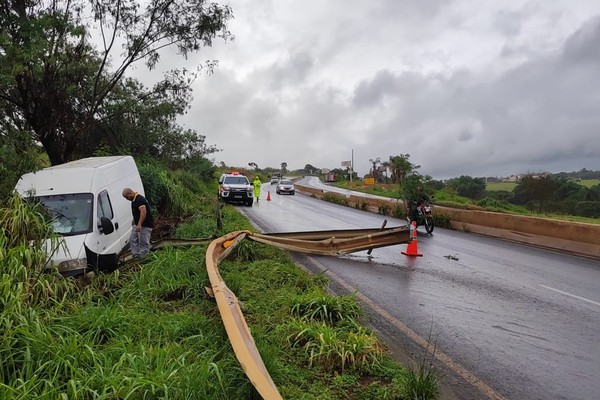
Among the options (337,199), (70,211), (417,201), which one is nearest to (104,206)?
(70,211)

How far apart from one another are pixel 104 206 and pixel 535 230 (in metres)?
12.2

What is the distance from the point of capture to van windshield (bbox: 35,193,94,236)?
25.6ft

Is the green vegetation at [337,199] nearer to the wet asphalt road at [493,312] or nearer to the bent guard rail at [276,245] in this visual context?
the wet asphalt road at [493,312]

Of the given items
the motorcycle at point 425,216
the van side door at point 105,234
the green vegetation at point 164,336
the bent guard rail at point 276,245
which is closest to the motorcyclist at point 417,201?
the motorcycle at point 425,216

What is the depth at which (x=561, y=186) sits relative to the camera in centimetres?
3656

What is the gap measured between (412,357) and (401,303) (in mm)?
2055

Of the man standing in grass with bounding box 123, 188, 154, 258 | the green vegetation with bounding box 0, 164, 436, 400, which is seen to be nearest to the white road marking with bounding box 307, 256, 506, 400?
the green vegetation with bounding box 0, 164, 436, 400

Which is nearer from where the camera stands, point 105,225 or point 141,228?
point 105,225

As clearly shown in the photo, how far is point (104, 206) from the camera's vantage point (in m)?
8.87

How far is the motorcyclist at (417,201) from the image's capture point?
16109 mm

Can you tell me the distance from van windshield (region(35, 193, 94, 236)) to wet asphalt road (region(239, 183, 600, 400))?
4.41 metres

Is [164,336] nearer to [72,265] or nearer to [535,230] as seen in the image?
[72,265]

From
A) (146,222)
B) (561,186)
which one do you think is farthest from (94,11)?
(561,186)

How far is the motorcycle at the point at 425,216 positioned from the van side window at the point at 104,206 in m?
10.6
